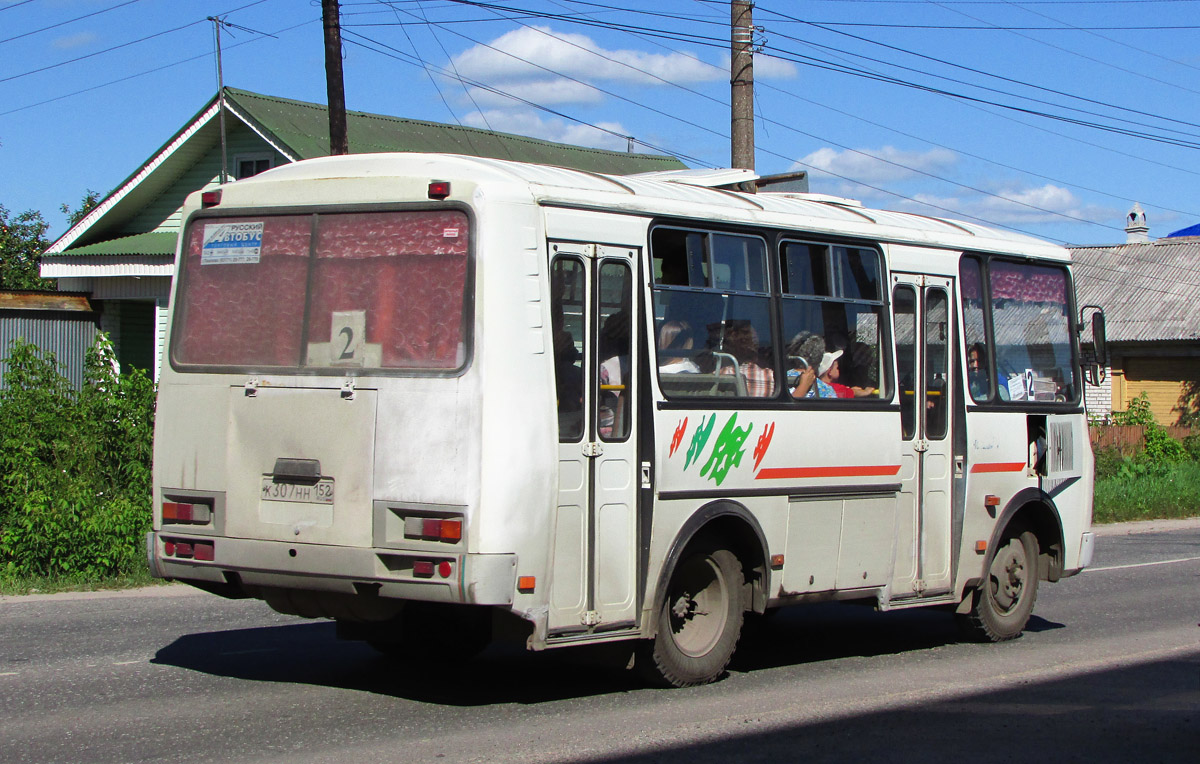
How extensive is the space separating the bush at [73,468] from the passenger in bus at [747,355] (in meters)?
7.01

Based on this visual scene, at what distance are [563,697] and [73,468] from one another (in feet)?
24.5

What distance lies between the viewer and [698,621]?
8.41 meters

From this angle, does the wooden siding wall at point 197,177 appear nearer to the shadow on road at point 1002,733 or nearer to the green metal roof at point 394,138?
the green metal roof at point 394,138

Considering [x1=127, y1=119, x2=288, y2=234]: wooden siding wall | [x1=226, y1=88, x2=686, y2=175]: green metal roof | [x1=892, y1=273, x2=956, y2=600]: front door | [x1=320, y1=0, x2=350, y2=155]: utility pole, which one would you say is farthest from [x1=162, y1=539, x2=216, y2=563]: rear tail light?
[x1=127, y1=119, x2=288, y2=234]: wooden siding wall

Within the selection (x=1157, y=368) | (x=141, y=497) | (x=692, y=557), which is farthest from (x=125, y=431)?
(x=1157, y=368)

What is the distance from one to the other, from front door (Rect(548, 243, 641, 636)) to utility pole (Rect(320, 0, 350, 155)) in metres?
9.36

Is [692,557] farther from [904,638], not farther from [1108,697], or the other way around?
[904,638]

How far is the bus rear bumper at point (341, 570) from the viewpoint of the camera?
22.1 feet

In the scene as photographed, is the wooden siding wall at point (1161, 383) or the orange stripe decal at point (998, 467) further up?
the wooden siding wall at point (1161, 383)

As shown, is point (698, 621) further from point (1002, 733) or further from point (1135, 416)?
point (1135, 416)

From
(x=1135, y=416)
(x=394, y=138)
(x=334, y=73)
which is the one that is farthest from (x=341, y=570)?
(x=1135, y=416)

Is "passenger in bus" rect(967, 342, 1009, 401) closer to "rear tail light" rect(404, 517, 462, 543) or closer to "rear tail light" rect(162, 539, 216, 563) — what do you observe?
"rear tail light" rect(404, 517, 462, 543)

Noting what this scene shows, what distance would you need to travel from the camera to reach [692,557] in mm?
8219

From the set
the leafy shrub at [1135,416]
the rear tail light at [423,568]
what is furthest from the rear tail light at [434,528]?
the leafy shrub at [1135,416]
